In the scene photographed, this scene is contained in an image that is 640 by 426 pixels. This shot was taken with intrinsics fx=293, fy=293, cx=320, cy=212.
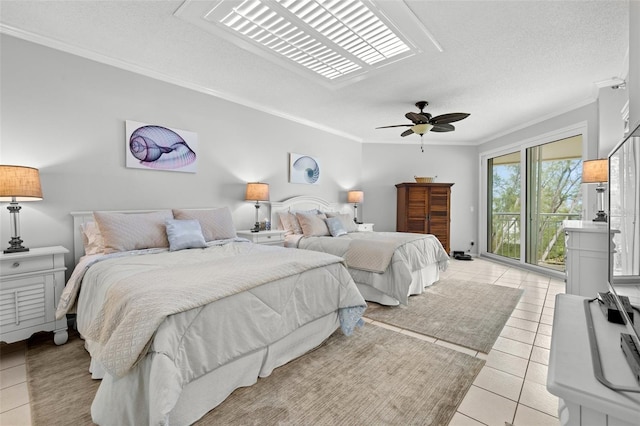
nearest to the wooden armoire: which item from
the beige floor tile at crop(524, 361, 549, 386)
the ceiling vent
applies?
the ceiling vent

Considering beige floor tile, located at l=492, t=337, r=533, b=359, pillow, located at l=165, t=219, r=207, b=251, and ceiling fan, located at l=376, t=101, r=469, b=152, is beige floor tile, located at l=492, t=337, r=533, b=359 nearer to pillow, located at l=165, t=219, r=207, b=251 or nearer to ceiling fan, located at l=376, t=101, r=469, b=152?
ceiling fan, located at l=376, t=101, r=469, b=152

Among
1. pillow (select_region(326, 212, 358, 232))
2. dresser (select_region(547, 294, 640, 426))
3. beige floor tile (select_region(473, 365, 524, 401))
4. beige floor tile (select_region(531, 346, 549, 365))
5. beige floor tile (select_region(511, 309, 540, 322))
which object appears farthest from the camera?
pillow (select_region(326, 212, 358, 232))

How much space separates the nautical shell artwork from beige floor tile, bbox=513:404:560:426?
400 centimetres

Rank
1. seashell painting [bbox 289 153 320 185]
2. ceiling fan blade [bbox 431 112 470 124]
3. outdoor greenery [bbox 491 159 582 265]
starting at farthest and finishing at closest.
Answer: seashell painting [bbox 289 153 320 185] < outdoor greenery [bbox 491 159 582 265] < ceiling fan blade [bbox 431 112 470 124]

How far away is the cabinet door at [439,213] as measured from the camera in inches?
239

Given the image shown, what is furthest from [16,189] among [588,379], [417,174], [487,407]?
[417,174]

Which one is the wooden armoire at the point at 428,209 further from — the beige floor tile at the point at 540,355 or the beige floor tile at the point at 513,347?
the beige floor tile at the point at 540,355

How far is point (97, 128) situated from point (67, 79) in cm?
48

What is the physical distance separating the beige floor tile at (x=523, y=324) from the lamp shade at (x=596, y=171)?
1.65 m

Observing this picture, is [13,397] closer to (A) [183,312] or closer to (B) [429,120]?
(A) [183,312]

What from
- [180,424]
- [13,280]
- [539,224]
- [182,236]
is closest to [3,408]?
[13,280]

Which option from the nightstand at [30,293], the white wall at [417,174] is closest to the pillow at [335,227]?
the white wall at [417,174]

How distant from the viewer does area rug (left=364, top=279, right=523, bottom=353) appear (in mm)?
2604

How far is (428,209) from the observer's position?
6.08m
